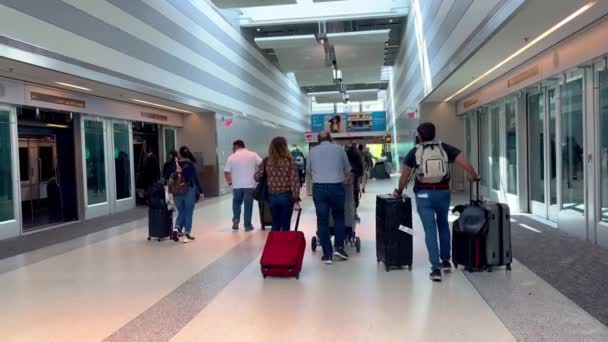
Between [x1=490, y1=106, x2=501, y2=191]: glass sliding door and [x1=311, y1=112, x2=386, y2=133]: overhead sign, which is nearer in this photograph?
[x1=490, y1=106, x2=501, y2=191]: glass sliding door

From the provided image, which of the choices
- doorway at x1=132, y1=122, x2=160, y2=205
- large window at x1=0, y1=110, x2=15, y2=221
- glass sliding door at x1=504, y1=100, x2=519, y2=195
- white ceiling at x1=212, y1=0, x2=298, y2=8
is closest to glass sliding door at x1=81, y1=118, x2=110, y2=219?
doorway at x1=132, y1=122, x2=160, y2=205

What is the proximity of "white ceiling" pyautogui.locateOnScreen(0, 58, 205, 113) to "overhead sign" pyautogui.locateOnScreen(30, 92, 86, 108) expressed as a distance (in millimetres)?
190

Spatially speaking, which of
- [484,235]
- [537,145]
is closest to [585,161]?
[537,145]

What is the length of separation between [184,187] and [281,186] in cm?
212

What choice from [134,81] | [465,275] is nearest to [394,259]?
[465,275]

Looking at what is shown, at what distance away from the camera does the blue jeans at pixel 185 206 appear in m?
7.34

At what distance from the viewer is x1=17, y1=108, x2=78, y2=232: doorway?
9.33m

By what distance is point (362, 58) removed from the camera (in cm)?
1952

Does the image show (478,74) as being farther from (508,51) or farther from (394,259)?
(394,259)

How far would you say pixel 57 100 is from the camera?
9.19 m

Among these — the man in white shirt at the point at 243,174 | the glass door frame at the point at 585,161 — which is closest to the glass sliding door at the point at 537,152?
the glass door frame at the point at 585,161

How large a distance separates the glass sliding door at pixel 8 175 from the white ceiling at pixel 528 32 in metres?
7.67

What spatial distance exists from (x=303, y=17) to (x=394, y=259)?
40.6 ft

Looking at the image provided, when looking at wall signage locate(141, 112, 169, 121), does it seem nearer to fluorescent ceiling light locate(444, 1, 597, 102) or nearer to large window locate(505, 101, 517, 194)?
fluorescent ceiling light locate(444, 1, 597, 102)
